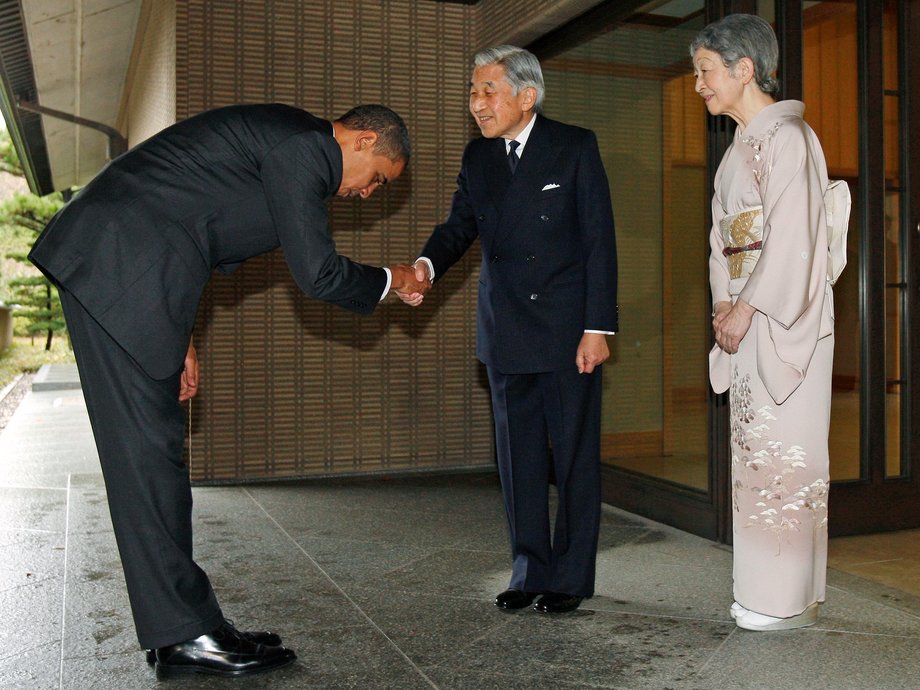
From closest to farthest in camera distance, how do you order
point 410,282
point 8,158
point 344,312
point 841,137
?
point 410,282 → point 841,137 → point 344,312 → point 8,158

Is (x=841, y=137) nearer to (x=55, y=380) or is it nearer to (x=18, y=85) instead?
(x=18, y=85)

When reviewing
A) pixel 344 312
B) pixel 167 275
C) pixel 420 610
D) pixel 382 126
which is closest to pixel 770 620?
pixel 420 610

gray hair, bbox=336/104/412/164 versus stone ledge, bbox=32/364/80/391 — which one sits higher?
gray hair, bbox=336/104/412/164

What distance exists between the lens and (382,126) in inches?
88.4

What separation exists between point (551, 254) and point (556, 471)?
0.59m

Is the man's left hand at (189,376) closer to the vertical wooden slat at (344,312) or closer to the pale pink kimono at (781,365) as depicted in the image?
the pale pink kimono at (781,365)

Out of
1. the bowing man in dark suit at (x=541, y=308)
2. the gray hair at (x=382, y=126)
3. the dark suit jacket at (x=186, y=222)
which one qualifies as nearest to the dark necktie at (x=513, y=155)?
the bowing man in dark suit at (x=541, y=308)

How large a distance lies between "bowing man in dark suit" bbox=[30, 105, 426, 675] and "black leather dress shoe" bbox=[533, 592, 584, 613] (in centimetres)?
79

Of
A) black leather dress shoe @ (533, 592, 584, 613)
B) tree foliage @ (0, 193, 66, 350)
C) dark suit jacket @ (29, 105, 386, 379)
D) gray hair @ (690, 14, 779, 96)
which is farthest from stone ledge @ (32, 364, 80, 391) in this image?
gray hair @ (690, 14, 779, 96)

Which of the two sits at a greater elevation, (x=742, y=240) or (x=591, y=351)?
(x=742, y=240)

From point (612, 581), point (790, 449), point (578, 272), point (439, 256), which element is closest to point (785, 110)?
point (578, 272)

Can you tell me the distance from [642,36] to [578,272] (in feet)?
5.60

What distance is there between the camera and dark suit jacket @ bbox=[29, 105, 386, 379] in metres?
2.05

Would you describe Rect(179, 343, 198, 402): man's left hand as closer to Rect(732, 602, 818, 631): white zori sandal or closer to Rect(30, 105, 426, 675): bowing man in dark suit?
Rect(30, 105, 426, 675): bowing man in dark suit
